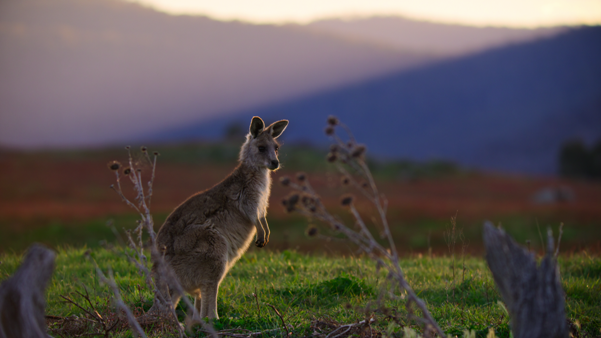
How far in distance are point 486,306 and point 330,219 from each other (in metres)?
3.70

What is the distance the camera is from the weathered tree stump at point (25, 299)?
10.2 ft

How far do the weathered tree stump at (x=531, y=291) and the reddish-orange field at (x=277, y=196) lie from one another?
542 inches

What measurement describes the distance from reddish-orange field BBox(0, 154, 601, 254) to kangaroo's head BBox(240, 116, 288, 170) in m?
10.4

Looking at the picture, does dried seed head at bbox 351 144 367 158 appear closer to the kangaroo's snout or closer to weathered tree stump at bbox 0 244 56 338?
weathered tree stump at bbox 0 244 56 338

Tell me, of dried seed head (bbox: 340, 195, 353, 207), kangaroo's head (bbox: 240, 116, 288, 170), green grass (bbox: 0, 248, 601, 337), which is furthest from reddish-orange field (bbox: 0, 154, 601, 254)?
dried seed head (bbox: 340, 195, 353, 207)

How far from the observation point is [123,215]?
880 inches

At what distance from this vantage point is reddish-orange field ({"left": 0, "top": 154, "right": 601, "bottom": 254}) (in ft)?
74.0

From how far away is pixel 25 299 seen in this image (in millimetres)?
3121

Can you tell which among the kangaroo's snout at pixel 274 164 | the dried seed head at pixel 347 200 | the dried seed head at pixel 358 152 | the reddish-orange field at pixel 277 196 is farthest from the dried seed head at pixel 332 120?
the reddish-orange field at pixel 277 196

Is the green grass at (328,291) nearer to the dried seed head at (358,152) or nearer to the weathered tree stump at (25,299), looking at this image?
the dried seed head at (358,152)

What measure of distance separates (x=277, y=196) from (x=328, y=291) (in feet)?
82.9

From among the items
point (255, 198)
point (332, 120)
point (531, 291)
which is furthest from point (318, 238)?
point (531, 291)

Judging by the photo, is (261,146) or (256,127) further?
(256,127)

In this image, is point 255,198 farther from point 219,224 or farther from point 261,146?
point 261,146
